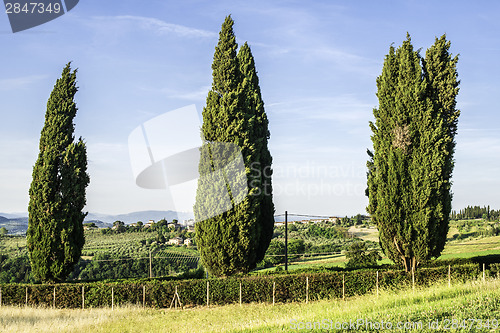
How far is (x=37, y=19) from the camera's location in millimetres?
16281

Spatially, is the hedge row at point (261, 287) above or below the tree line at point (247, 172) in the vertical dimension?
below

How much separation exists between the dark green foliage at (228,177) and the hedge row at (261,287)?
215 centimetres

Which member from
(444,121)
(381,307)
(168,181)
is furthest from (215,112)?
(381,307)

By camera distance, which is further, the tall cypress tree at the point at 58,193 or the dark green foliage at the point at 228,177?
the tall cypress tree at the point at 58,193

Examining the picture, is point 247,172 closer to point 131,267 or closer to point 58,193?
point 58,193

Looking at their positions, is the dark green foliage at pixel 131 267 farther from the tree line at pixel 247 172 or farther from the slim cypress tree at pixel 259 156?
the slim cypress tree at pixel 259 156

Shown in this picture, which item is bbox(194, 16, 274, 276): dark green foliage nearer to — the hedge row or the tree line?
the tree line

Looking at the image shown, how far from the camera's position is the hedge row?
19.6 m

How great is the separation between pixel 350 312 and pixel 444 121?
13.0 m

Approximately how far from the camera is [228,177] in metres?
22.5

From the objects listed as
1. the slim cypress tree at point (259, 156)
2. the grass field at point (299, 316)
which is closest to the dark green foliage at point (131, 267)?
the slim cypress tree at point (259, 156)

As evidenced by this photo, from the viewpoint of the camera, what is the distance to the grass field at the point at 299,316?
10.2 metres

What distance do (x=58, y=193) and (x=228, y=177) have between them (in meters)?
8.77

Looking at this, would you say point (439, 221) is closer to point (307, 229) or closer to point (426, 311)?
point (426, 311)
